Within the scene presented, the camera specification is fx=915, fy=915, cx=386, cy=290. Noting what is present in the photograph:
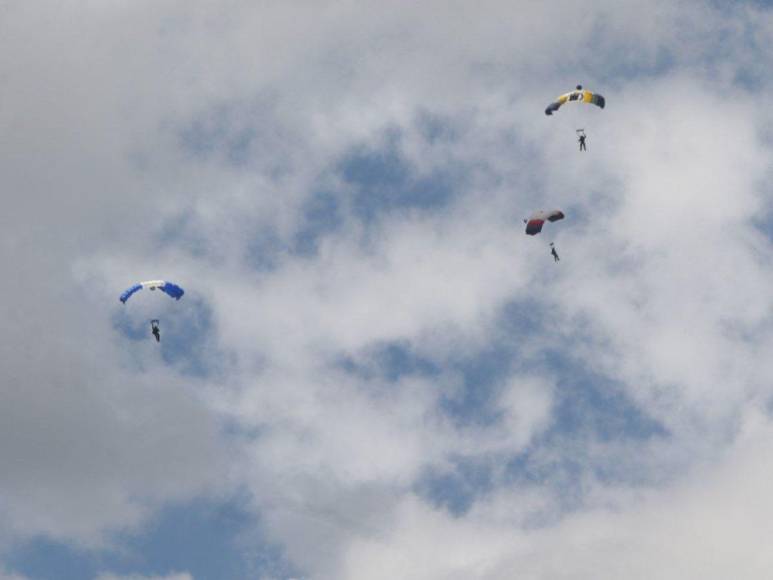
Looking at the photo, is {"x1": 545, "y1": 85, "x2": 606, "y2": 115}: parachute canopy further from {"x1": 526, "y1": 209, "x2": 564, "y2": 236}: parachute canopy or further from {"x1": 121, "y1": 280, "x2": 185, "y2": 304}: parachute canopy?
{"x1": 121, "y1": 280, "x2": 185, "y2": 304}: parachute canopy

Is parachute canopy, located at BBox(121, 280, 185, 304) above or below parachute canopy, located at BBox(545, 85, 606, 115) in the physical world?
below

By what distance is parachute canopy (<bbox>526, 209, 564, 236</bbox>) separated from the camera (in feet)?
326

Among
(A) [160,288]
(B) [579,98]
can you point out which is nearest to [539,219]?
(B) [579,98]

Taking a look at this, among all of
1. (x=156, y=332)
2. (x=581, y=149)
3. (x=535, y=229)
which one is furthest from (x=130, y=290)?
(x=581, y=149)

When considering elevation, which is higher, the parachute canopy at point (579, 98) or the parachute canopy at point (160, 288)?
the parachute canopy at point (579, 98)

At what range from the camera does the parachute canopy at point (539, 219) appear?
9944 centimetres

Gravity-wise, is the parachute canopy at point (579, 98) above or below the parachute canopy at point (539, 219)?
above

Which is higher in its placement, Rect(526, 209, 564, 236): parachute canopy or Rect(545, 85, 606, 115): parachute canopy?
Rect(545, 85, 606, 115): parachute canopy

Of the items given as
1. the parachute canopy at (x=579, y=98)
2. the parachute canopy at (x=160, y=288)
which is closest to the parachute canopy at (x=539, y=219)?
the parachute canopy at (x=579, y=98)

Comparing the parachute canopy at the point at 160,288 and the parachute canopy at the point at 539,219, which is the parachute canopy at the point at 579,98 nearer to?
the parachute canopy at the point at 539,219

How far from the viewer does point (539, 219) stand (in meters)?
100

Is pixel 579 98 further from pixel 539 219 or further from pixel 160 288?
pixel 160 288

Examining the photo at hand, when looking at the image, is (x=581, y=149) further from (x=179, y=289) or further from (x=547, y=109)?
(x=179, y=289)

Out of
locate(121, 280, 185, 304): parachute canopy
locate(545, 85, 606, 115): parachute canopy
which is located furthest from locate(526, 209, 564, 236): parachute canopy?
locate(121, 280, 185, 304): parachute canopy
